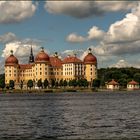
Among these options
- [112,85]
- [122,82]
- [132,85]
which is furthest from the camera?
[122,82]

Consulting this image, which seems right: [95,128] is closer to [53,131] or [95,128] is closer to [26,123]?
[53,131]

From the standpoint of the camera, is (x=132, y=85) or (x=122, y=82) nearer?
(x=132, y=85)

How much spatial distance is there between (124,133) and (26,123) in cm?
990

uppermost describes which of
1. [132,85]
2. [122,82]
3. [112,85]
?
[122,82]

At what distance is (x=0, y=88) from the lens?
7357 inches

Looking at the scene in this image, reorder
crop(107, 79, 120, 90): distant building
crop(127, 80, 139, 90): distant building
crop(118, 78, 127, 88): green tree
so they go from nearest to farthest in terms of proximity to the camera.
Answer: crop(107, 79, 120, 90): distant building
crop(127, 80, 139, 90): distant building
crop(118, 78, 127, 88): green tree

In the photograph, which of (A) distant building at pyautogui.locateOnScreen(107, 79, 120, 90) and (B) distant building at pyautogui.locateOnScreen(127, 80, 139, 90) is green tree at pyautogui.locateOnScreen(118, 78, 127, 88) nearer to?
(B) distant building at pyautogui.locateOnScreen(127, 80, 139, 90)

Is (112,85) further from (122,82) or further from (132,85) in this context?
(122,82)

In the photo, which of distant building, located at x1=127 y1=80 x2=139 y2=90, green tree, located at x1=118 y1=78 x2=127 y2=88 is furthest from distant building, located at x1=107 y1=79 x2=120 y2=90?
green tree, located at x1=118 y1=78 x2=127 y2=88

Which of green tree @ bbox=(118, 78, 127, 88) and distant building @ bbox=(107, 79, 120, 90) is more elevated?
green tree @ bbox=(118, 78, 127, 88)

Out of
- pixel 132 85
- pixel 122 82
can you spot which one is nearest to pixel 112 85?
pixel 132 85

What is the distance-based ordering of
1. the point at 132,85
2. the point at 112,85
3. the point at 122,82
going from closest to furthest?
the point at 112,85, the point at 132,85, the point at 122,82

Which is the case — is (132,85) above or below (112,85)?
above

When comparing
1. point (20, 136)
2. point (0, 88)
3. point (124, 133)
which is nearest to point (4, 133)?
point (20, 136)
